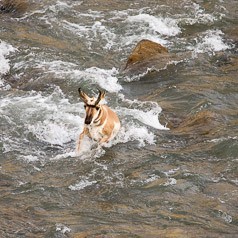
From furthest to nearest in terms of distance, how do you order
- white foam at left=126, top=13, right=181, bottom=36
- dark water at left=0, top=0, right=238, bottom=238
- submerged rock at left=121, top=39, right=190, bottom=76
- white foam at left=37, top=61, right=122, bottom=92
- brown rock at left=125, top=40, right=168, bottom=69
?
white foam at left=126, top=13, right=181, bottom=36 < brown rock at left=125, top=40, right=168, bottom=69 < submerged rock at left=121, top=39, right=190, bottom=76 < white foam at left=37, top=61, right=122, bottom=92 < dark water at left=0, top=0, right=238, bottom=238

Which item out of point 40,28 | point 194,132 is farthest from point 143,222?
point 40,28

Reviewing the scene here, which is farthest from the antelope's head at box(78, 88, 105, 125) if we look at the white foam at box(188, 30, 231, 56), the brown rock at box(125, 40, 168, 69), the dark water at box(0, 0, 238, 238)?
the white foam at box(188, 30, 231, 56)

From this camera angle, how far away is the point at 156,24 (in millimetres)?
19875

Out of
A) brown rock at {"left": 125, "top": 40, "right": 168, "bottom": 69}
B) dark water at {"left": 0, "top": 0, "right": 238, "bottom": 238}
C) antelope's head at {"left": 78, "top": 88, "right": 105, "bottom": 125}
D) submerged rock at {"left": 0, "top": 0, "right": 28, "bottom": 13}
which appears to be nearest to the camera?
dark water at {"left": 0, "top": 0, "right": 238, "bottom": 238}

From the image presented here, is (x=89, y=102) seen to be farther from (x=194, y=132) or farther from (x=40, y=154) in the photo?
(x=194, y=132)

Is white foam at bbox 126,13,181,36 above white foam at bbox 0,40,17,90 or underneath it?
above

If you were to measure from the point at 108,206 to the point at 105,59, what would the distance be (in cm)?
833

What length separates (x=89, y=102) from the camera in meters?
11.5

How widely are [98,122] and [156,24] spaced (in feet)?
28.5

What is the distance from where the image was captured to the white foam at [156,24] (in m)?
19.4

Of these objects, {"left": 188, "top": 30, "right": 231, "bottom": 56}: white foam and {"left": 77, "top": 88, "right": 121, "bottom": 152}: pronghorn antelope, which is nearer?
{"left": 77, "top": 88, "right": 121, "bottom": 152}: pronghorn antelope

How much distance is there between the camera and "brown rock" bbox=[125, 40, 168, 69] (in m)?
16.7

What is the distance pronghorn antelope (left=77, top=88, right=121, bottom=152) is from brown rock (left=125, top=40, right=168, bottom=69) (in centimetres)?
429

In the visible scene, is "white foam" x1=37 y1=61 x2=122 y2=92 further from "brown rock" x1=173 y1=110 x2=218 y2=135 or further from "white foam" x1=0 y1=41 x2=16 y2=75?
"brown rock" x1=173 y1=110 x2=218 y2=135
